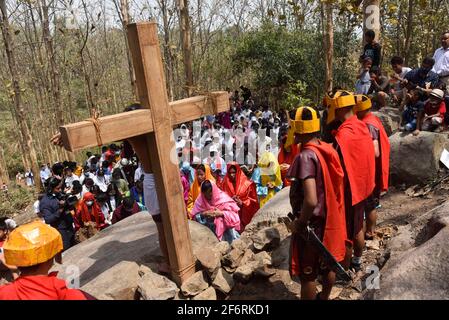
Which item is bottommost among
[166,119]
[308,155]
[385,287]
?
[385,287]

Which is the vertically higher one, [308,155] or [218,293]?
[308,155]

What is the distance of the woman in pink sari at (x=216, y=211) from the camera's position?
4824 mm

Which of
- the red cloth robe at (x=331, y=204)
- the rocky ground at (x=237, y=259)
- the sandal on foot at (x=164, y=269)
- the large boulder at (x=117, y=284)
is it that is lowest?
the rocky ground at (x=237, y=259)

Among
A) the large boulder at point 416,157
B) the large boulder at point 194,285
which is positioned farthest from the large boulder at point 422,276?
the large boulder at point 416,157

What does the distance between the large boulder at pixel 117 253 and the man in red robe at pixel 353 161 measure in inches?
53.2

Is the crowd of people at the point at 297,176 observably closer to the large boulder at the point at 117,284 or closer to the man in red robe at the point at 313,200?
the man in red robe at the point at 313,200

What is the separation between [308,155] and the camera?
101 inches

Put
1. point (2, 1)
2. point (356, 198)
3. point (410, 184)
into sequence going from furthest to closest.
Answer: point (2, 1), point (410, 184), point (356, 198)

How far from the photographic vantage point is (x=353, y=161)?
311 centimetres

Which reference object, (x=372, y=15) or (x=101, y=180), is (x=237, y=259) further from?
(x=372, y=15)

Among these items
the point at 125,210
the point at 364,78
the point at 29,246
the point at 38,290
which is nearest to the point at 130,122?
the point at 29,246

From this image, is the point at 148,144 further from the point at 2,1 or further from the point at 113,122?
the point at 2,1

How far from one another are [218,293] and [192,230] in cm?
97
